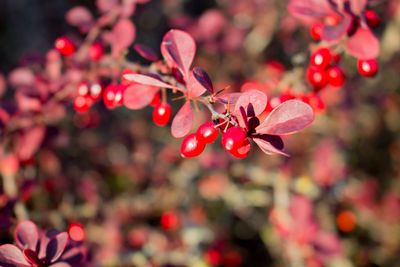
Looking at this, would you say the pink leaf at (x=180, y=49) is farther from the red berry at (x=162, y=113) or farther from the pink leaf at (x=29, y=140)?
the pink leaf at (x=29, y=140)

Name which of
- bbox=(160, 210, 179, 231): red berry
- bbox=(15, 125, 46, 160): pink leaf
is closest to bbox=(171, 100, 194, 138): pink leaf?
bbox=(15, 125, 46, 160): pink leaf

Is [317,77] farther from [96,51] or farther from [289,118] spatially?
[96,51]

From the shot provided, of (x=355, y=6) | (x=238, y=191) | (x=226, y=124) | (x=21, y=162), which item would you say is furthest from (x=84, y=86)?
(x=238, y=191)

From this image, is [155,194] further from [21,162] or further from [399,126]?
[399,126]

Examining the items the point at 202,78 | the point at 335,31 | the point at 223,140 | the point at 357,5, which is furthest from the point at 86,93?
the point at 357,5

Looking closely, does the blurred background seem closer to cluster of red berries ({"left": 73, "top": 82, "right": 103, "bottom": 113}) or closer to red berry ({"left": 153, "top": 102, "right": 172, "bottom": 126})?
cluster of red berries ({"left": 73, "top": 82, "right": 103, "bottom": 113})

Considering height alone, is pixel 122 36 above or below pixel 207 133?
above

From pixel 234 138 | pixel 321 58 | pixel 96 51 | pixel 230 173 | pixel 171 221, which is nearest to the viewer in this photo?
pixel 234 138
